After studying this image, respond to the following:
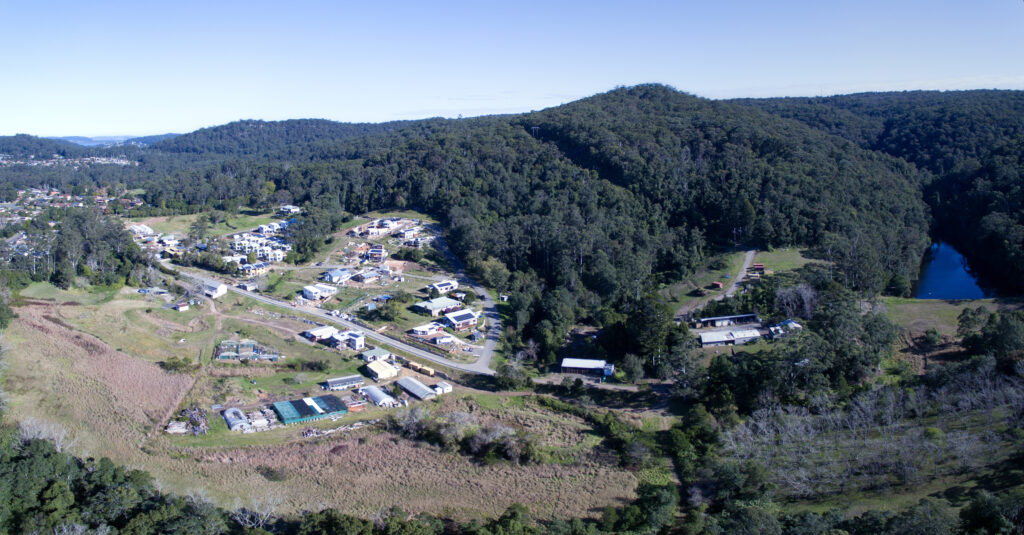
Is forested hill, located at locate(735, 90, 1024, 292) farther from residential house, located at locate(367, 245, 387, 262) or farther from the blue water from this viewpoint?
residential house, located at locate(367, 245, 387, 262)

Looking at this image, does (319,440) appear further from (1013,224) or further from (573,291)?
(1013,224)

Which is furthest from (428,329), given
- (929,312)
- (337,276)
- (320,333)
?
(929,312)

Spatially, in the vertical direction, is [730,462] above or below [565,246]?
below

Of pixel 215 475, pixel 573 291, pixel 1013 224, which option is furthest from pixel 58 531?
pixel 1013 224

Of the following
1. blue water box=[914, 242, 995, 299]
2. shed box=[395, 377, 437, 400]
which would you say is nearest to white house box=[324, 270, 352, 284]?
shed box=[395, 377, 437, 400]

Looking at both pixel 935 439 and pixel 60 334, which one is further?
pixel 60 334

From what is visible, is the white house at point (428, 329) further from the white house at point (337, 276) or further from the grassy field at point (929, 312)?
the grassy field at point (929, 312)

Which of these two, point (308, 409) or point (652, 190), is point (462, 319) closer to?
point (308, 409)
